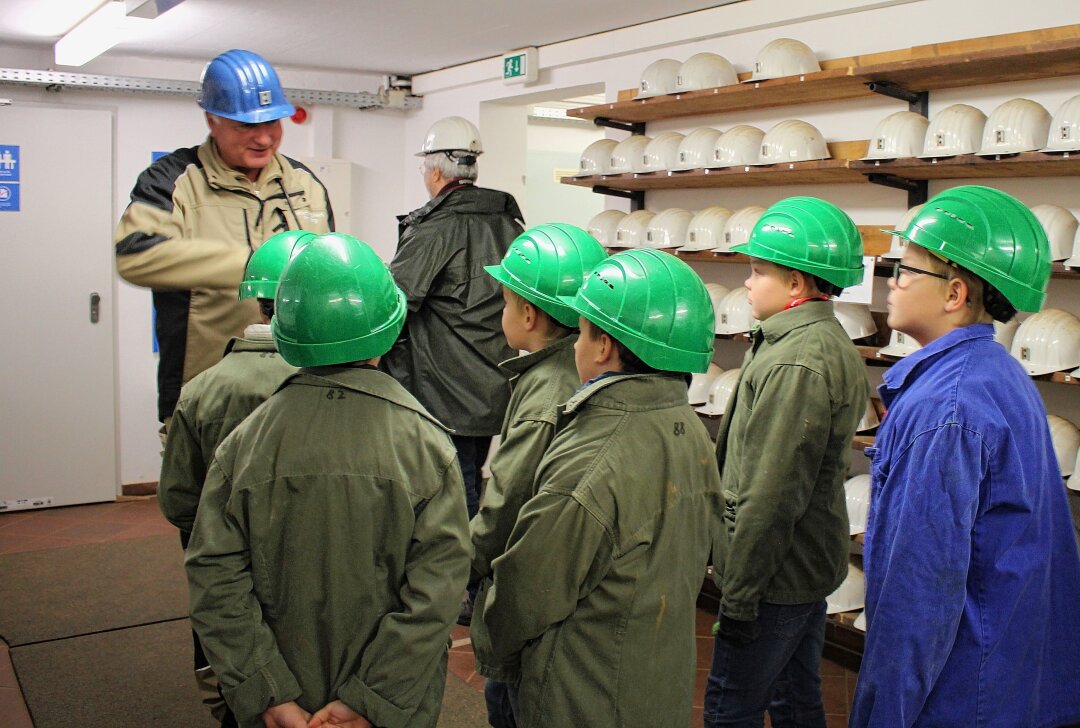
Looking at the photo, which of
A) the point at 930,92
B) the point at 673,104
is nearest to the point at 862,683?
the point at 930,92

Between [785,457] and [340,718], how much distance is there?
4.02 ft

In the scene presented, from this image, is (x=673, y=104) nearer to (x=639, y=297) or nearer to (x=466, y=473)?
(x=466, y=473)

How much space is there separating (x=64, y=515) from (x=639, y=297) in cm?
599

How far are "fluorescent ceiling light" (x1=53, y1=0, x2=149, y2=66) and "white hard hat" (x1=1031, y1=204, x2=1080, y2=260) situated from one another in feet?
14.2

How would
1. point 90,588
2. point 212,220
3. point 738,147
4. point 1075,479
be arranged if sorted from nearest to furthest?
point 212,220 → point 1075,479 → point 738,147 → point 90,588

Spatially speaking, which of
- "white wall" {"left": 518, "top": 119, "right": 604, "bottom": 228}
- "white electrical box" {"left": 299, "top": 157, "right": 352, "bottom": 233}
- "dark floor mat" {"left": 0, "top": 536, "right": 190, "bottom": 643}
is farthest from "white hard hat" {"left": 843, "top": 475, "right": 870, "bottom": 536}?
"white wall" {"left": 518, "top": 119, "right": 604, "bottom": 228}

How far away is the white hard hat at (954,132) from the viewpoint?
152 inches

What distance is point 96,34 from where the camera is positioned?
579cm

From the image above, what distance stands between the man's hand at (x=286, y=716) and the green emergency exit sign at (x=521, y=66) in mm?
5325

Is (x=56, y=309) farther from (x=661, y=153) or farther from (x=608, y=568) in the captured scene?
(x=608, y=568)

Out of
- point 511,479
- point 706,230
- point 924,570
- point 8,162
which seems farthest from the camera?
point 8,162

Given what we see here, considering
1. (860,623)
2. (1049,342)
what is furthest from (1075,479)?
(860,623)

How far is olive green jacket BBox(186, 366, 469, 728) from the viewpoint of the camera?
1.84 metres

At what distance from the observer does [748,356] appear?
286 centimetres
